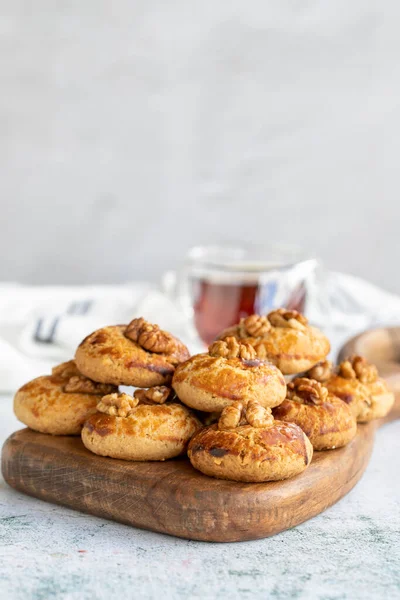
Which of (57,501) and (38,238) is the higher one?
(57,501)

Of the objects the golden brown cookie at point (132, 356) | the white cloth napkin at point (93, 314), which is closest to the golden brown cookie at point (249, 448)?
the golden brown cookie at point (132, 356)

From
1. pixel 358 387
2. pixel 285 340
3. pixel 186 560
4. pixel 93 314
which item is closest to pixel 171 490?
pixel 186 560

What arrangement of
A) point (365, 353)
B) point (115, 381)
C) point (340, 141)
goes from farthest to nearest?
point (340, 141)
point (365, 353)
point (115, 381)

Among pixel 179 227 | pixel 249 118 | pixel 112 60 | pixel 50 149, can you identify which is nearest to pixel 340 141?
pixel 249 118

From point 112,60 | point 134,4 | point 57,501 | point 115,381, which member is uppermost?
point 134,4

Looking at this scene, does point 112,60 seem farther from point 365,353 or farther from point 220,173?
point 365,353

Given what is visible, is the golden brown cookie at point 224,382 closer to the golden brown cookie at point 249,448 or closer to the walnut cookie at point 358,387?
the golden brown cookie at point 249,448

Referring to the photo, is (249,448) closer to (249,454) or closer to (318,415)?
(249,454)
